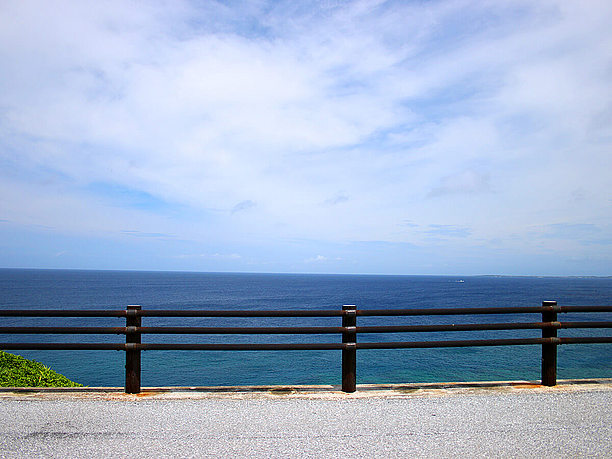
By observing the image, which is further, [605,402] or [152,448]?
[605,402]

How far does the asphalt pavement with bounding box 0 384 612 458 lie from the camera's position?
4305 millimetres

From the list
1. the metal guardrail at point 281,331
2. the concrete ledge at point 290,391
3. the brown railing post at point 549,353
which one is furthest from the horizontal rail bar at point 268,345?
the concrete ledge at point 290,391

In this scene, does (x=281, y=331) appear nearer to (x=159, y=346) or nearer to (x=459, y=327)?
(x=159, y=346)

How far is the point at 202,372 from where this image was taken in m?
33.3

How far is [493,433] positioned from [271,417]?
2400 mm

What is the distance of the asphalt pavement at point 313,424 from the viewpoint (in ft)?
14.1

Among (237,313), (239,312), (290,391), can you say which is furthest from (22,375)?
(290,391)

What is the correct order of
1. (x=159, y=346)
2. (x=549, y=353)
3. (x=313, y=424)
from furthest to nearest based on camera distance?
1. (x=549, y=353)
2. (x=159, y=346)
3. (x=313, y=424)

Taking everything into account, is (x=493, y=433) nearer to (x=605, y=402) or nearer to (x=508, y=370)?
(x=605, y=402)

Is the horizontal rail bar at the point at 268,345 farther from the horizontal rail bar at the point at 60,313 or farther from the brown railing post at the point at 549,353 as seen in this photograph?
the horizontal rail bar at the point at 60,313

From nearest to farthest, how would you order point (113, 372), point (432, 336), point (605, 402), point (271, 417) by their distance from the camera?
point (271, 417) → point (605, 402) → point (113, 372) → point (432, 336)

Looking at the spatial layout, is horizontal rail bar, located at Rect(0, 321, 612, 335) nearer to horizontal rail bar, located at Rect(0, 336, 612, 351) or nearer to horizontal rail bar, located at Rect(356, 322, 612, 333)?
horizontal rail bar, located at Rect(356, 322, 612, 333)

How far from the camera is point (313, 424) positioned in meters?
4.99

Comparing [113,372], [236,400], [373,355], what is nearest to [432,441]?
[236,400]
